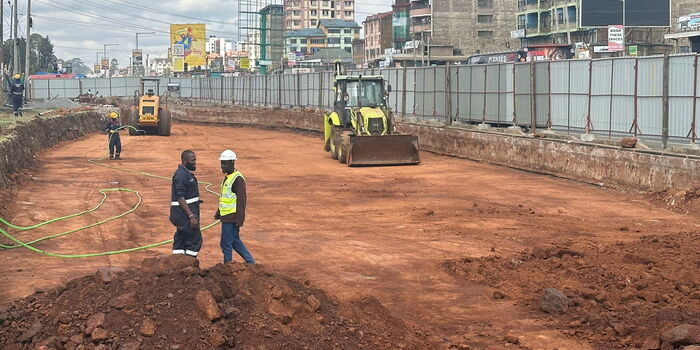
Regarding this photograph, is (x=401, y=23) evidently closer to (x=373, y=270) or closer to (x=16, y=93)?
(x=16, y=93)

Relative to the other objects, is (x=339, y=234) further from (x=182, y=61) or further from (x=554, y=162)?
(x=182, y=61)

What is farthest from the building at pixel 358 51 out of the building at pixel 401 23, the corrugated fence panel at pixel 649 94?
the corrugated fence panel at pixel 649 94

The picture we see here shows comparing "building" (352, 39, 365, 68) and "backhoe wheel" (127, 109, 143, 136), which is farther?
"building" (352, 39, 365, 68)

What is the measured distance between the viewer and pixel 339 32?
187 metres

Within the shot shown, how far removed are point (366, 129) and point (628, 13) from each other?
5660cm

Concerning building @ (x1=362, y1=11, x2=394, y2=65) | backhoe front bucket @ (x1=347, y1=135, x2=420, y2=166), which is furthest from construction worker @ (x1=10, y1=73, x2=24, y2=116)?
building @ (x1=362, y1=11, x2=394, y2=65)

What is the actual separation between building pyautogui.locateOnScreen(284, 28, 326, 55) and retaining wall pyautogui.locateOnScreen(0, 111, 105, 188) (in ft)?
433

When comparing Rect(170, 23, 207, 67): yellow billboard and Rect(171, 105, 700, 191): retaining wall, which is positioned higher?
Rect(170, 23, 207, 67): yellow billboard

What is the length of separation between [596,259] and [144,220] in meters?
8.61

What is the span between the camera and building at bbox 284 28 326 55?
587 ft

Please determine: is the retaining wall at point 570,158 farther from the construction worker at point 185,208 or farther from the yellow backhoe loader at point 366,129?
the construction worker at point 185,208

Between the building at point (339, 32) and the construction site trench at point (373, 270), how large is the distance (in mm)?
165017

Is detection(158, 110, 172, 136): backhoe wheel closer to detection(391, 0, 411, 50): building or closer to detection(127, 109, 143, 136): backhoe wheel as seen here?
detection(127, 109, 143, 136): backhoe wheel

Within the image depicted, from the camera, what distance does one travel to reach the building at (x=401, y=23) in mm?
123750
